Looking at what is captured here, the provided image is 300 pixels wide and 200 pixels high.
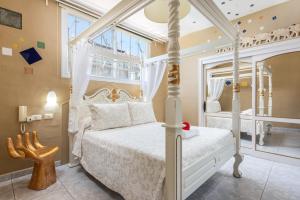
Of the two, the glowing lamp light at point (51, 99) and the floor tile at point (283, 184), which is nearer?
the floor tile at point (283, 184)

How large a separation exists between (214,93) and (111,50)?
2472 millimetres

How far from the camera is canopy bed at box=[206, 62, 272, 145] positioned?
9.78 ft

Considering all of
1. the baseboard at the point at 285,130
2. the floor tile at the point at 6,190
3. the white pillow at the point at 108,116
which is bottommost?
the floor tile at the point at 6,190

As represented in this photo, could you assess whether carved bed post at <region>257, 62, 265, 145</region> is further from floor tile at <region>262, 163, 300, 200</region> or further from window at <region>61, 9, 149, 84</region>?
window at <region>61, 9, 149, 84</region>

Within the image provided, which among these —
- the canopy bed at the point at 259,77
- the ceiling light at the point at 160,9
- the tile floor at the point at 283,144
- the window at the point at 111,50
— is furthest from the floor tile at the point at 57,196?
the tile floor at the point at 283,144

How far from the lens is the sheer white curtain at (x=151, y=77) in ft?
10.8

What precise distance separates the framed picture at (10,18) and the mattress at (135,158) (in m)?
1.82

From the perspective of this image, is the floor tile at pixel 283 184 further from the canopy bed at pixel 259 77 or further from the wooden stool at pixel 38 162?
the wooden stool at pixel 38 162

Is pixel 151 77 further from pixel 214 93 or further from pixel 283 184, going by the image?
pixel 283 184

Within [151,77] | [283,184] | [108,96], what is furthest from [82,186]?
[283,184]

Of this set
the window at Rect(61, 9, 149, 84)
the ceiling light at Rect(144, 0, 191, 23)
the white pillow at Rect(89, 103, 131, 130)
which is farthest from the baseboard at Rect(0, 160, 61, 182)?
the ceiling light at Rect(144, 0, 191, 23)

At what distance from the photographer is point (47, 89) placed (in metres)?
Answer: 2.49

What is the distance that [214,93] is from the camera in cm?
373

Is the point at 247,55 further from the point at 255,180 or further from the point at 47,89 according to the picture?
the point at 47,89
